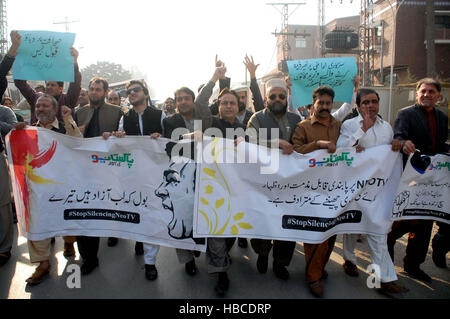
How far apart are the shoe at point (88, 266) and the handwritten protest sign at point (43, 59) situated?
2137mm

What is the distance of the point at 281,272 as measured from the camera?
11.2 ft

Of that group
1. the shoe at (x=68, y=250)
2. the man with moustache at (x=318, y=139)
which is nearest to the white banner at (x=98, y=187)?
the shoe at (x=68, y=250)

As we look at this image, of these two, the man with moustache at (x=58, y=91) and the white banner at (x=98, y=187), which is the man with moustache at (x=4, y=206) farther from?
the white banner at (x=98, y=187)

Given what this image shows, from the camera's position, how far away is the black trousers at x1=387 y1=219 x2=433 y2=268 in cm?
340

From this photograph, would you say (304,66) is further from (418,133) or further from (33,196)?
(33,196)

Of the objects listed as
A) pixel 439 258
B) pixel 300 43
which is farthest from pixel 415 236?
pixel 300 43

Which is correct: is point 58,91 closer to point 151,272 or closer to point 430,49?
point 151,272

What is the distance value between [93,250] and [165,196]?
1.12 meters

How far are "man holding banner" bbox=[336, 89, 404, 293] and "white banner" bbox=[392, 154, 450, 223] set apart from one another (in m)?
0.32

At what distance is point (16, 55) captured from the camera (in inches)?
148

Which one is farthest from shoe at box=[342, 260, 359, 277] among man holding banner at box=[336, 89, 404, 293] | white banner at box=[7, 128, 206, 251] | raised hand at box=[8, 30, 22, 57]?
raised hand at box=[8, 30, 22, 57]
